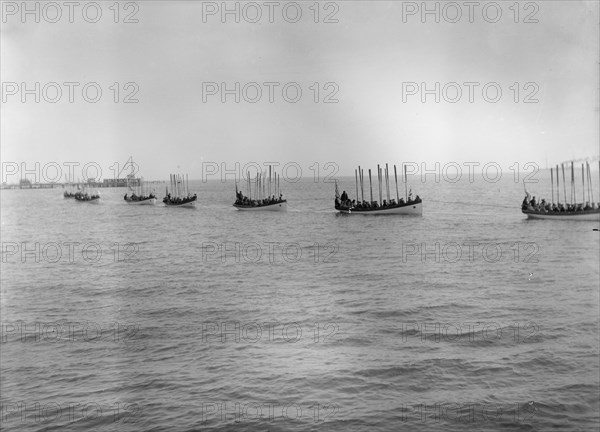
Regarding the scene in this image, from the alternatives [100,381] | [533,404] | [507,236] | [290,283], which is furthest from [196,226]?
[533,404]

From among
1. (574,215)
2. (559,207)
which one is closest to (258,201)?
(559,207)

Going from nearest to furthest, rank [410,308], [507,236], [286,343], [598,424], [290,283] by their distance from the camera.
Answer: [598,424], [286,343], [410,308], [290,283], [507,236]

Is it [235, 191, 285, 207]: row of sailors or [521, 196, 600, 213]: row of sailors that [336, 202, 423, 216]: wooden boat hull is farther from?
[235, 191, 285, 207]: row of sailors

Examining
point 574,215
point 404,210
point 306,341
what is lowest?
point 306,341

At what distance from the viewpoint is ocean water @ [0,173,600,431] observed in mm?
13414

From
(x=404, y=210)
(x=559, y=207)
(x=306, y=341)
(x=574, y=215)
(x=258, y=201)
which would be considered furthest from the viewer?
(x=258, y=201)

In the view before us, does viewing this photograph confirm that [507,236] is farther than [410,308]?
Yes

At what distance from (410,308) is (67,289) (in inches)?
637

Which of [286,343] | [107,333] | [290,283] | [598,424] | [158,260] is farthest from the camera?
[158,260]

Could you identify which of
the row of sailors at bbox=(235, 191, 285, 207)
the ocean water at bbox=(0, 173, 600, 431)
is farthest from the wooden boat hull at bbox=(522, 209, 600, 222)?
the row of sailors at bbox=(235, 191, 285, 207)

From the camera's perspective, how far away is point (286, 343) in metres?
17.5

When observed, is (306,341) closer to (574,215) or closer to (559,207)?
(574,215)

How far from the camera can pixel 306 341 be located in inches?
697

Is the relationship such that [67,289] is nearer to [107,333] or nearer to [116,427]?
[107,333]
